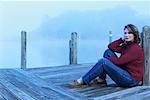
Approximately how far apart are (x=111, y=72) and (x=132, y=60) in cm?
36


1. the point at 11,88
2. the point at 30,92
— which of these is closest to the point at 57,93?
the point at 30,92

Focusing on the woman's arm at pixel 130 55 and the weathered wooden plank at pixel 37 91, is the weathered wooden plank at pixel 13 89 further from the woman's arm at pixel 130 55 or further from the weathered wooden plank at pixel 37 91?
the woman's arm at pixel 130 55

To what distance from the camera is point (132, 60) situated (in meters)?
6.04

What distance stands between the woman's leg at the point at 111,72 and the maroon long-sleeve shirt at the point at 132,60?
0.26ft

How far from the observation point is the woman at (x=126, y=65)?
602cm

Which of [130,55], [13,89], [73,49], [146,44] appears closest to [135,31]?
[146,44]

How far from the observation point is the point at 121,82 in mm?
6207

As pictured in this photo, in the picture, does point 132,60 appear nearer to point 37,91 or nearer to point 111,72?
point 111,72

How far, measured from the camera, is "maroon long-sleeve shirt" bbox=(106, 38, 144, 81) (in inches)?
236

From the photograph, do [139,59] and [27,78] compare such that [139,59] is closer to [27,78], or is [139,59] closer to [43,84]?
[43,84]

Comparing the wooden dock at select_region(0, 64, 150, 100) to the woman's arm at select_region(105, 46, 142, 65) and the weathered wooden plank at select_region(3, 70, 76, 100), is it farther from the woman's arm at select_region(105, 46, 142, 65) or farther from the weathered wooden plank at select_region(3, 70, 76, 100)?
the woman's arm at select_region(105, 46, 142, 65)

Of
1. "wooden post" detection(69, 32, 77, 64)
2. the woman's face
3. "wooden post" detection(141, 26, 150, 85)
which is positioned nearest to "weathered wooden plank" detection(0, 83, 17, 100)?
the woman's face

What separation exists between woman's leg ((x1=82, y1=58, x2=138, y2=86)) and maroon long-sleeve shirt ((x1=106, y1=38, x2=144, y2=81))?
0.08 m

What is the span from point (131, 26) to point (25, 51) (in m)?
5.69
